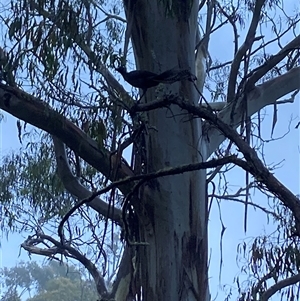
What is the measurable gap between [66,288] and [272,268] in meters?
4.86

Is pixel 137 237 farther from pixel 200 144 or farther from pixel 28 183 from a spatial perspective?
pixel 28 183

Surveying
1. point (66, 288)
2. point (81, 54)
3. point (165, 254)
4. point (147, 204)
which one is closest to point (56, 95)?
point (81, 54)

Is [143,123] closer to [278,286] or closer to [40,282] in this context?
[278,286]

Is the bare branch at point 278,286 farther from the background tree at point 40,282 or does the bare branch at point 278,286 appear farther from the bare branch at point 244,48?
the background tree at point 40,282

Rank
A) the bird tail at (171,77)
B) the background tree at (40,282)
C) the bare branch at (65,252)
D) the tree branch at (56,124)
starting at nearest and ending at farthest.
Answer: the bird tail at (171,77) < the tree branch at (56,124) < the bare branch at (65,252) < the background tree at (40,282)

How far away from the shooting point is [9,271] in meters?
8.82

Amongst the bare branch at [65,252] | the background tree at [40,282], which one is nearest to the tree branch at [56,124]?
the bare branch at [65,252]

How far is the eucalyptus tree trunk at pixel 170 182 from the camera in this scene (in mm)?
2945

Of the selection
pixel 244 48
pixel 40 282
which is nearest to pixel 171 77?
pixel 244 48

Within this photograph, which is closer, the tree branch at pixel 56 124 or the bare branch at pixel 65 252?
the tree branch at pixel 56 124

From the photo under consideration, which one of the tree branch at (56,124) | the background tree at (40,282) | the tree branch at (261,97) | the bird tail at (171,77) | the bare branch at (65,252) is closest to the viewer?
the bird tail at (171,77)

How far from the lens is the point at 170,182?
3016 millimetres

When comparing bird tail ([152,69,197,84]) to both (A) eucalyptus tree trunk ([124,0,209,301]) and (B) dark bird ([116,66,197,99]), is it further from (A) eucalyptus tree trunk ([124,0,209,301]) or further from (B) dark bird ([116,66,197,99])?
(A) eucalyptus tree trunk ([124,0,209,301])

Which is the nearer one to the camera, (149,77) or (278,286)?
(149,77)
